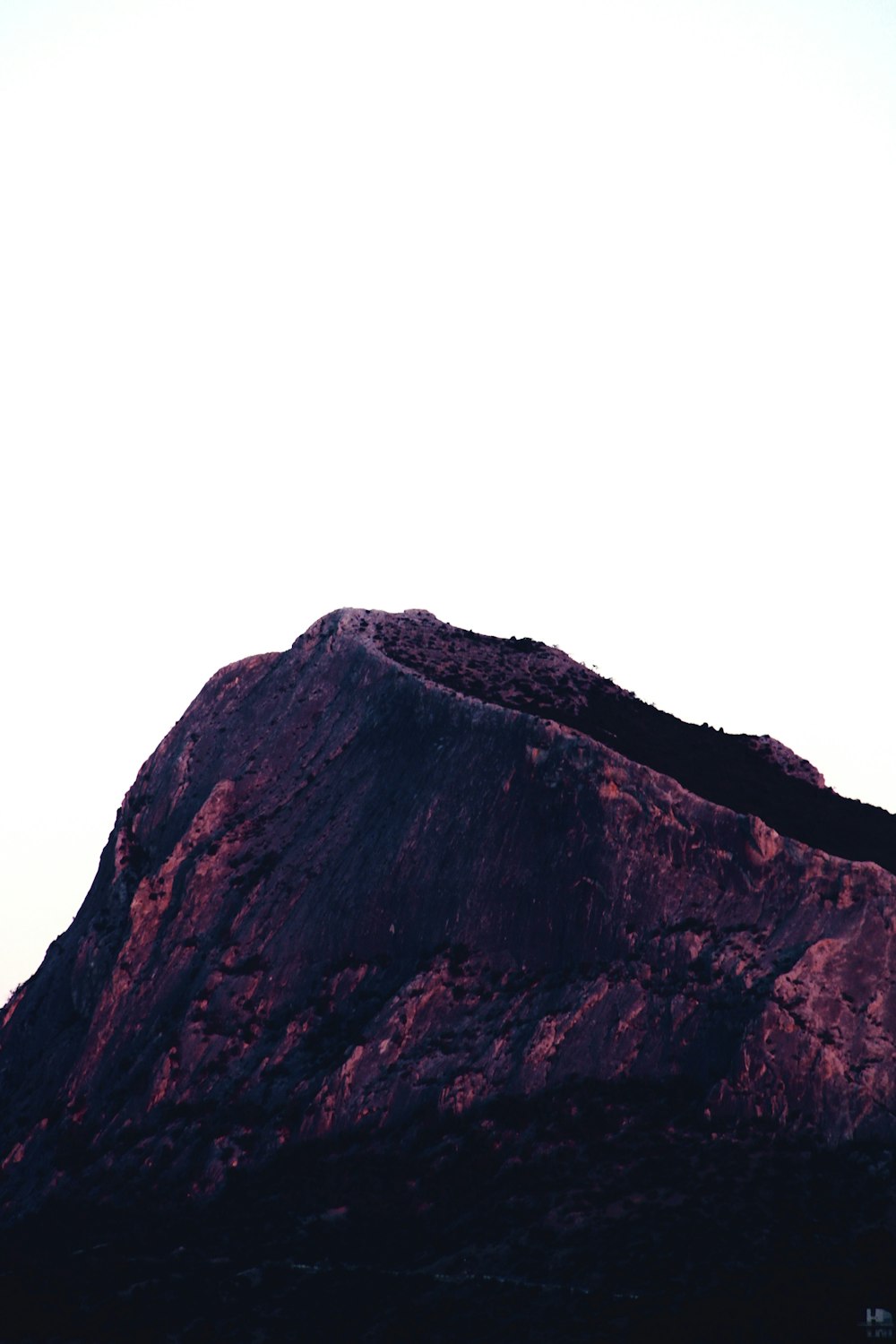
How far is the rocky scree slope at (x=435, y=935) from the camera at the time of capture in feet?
295

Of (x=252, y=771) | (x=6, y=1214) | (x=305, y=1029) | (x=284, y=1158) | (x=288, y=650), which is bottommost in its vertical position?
(x=6, y=1214)

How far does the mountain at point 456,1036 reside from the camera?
8194 cm

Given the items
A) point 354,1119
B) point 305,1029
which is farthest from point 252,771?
point 354,1119

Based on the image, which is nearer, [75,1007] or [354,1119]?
[354,1119]

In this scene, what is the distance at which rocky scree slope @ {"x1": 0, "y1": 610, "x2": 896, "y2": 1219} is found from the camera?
89.8m

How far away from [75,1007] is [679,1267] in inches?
1556

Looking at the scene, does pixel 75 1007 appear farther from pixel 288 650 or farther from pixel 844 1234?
pixel 844 1234

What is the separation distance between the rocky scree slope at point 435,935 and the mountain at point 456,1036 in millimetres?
178

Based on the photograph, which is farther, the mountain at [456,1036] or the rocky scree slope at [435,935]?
the rocky scree slope at [435,935]

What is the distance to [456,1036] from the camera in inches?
3652

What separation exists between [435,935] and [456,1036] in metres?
6.13

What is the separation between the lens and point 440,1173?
87.7m

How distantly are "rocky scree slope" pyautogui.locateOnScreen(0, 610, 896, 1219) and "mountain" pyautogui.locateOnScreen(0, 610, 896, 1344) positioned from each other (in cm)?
18

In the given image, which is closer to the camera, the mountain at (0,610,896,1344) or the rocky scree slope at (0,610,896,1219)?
the mountain at (0,610,896,1344)
